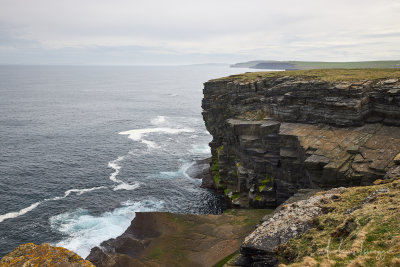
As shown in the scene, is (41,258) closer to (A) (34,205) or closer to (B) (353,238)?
(B) (353,238)

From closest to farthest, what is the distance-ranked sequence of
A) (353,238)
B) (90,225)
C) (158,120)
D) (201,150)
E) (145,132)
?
1. (353,238)
2. (90,225)
3. (201,150)
4. (145,132)
5. (158,120)

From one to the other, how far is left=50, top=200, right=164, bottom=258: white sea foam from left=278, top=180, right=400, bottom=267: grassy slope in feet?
114

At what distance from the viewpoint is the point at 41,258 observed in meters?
17.3

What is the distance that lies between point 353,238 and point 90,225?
4546cm

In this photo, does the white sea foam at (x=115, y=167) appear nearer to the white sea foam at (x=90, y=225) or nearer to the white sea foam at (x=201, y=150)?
the white sea foam at (x=90, y=225)

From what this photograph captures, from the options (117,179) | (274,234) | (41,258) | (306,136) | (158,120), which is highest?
(306,136)

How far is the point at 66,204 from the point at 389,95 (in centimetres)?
6104

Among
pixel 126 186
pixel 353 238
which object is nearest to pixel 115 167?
pixel 126 186

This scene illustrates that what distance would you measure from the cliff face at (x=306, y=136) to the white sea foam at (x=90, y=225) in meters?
20.8

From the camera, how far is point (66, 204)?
6066 centimetres

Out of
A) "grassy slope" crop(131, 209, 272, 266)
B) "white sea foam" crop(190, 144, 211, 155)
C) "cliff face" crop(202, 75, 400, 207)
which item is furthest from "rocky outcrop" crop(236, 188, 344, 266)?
"white sea foam" crop(190, 144, 211, 155)

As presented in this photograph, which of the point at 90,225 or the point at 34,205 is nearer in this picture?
the point at 90,225

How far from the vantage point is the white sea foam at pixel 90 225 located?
1908 inches

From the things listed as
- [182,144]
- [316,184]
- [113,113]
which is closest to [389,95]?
[316,184]
